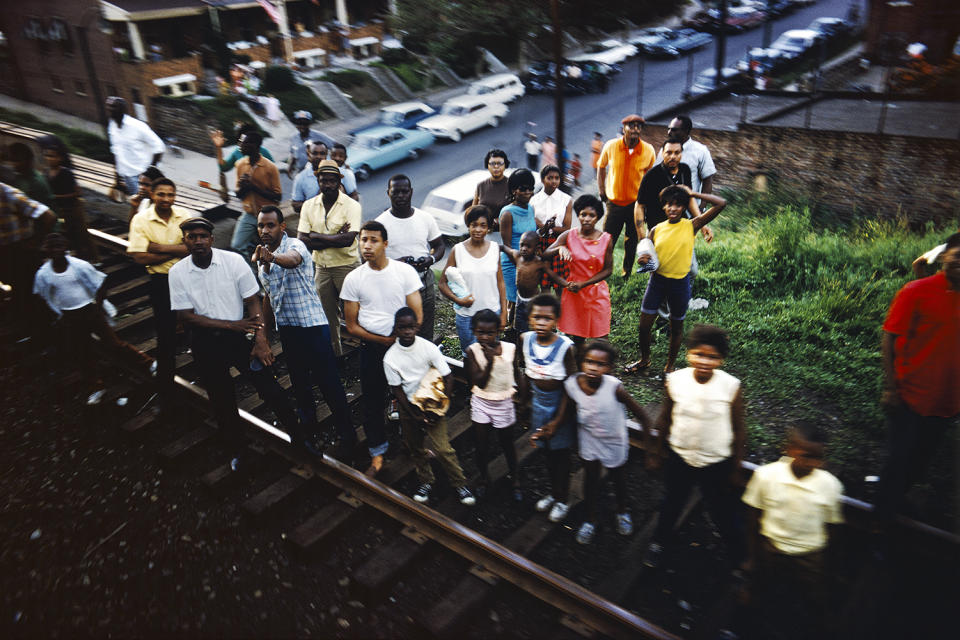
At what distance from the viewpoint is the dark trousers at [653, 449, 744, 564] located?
3771 millimetres

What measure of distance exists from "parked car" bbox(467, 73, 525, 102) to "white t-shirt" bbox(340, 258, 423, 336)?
21649 millimetres

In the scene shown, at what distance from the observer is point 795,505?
3389mm

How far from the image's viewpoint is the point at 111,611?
409cm

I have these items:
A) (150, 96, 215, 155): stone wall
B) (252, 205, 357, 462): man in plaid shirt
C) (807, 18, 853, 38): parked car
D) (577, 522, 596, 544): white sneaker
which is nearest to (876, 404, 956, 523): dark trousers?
(577, 522, 596, 544): white sneaker

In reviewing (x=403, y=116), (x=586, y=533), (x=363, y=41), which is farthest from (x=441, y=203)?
(x=363, y=41)

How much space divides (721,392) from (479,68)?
105 ft

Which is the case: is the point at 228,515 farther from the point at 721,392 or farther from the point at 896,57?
the point at 896,57

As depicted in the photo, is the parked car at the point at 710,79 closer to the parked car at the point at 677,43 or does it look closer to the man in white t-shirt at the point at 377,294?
the parked car at the point at 677,43

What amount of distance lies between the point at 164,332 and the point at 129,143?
3308mm

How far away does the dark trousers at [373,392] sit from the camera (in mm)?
4875

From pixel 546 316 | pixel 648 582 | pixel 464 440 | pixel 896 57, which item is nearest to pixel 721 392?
pixel 546 316

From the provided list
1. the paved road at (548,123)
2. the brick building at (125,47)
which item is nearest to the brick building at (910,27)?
the paved road at (548,123)

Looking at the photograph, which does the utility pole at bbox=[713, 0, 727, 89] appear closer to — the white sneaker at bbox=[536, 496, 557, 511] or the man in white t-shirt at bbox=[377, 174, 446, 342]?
the man in white t-shirt at bbox=[377, 174, 446, 342]

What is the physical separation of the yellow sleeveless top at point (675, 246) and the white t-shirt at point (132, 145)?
227 inches
